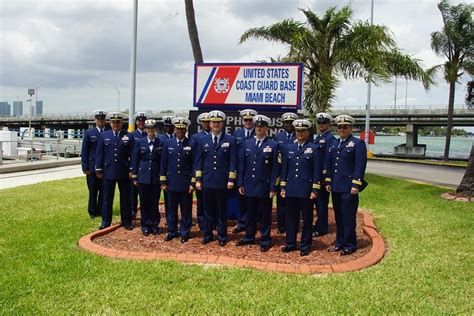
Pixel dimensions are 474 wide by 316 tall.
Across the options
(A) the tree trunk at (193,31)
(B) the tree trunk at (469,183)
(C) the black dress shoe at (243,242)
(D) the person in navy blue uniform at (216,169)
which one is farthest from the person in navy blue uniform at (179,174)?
(B) the tree trunk at (469,183)

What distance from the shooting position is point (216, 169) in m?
5.91

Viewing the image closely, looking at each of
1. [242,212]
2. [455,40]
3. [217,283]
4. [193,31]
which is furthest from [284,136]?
[455,40]

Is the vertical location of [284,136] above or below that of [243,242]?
above

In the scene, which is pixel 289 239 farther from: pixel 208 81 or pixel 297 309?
pixel 208 81

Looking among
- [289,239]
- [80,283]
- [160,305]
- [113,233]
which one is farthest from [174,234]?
[160,305]

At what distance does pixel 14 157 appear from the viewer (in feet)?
67.6

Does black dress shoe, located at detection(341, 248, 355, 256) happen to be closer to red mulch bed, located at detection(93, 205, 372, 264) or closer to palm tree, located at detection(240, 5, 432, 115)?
red mulch bed, located at detection(93, 205, 372, 264)

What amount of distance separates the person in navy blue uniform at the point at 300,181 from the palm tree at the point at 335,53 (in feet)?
25.7

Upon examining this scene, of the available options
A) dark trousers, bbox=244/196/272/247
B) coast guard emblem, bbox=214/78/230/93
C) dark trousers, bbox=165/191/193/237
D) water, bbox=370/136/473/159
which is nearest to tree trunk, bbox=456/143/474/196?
coast guard emblem, bbox=214/78/230/93

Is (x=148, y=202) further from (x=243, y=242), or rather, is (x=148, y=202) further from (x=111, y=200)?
(x=243, y=242)

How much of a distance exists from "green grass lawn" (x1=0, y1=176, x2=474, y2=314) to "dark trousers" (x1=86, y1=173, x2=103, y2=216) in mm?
1102

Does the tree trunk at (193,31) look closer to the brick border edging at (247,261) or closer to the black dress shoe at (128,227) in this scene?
the black dress shoe at (128,227)

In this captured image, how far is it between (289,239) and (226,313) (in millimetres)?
2190

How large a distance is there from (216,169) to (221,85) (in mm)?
2606
